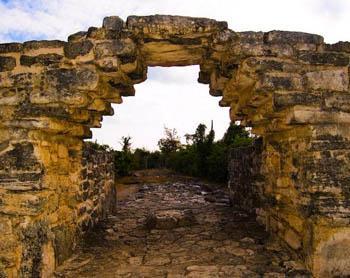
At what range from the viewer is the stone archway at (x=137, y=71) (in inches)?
133

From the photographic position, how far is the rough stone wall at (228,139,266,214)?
5637 mm

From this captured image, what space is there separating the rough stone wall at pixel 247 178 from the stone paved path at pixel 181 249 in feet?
0.98

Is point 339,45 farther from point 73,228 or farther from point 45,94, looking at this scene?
point 73,228

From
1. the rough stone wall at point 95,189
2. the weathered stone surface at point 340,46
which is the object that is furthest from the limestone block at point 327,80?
the rough stone wall at point 95,189

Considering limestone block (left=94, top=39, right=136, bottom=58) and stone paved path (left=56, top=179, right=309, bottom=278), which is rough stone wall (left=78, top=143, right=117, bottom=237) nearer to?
stone paved path (left=56, top=179, right=309, bottom=278)

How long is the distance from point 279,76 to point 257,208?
A: 2.78 meters

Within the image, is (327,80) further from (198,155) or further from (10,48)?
(198,155)

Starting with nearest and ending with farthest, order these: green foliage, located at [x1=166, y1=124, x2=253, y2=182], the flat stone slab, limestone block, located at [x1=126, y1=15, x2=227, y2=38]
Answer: limestone block, located at [x1=126, y1=15, x2=227, y2=38], the flat stone slab, green foliage, located at [x1=166, y1=124, x2=253, y2=182]

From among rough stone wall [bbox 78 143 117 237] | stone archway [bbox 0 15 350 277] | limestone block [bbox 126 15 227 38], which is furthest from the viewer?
rough stone wall [bbox 78 143 117 237]

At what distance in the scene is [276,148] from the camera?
452 centimetres

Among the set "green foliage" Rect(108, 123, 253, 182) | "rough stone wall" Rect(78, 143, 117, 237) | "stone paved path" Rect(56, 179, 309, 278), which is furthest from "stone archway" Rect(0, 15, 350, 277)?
"green foliage" Rect(108, 123, 253, 182)

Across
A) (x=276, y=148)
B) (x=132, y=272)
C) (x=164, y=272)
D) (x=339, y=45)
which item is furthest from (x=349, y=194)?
(x=132, y=272)

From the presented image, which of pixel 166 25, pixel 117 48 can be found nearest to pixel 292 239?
pixel 166 25

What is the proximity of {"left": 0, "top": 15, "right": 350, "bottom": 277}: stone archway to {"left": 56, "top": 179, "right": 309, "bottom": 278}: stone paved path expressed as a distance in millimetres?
382
